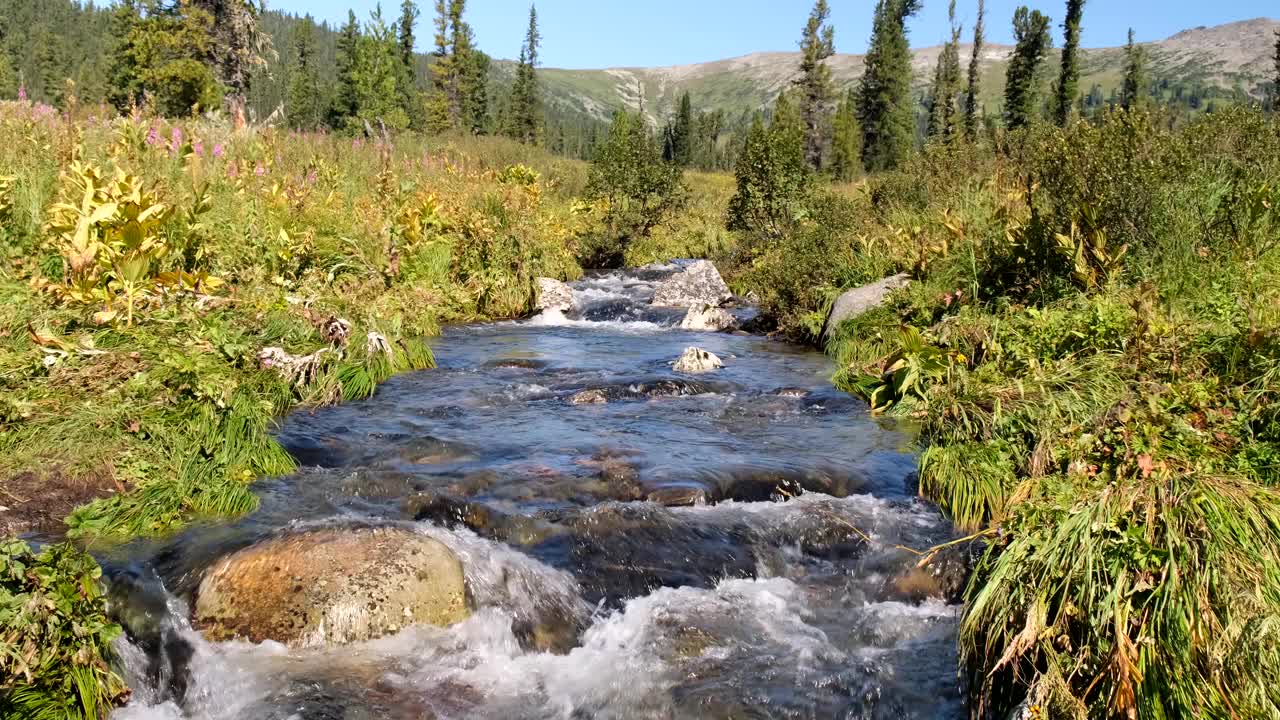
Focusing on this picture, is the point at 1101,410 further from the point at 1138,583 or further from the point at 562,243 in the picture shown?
the point at 562,243

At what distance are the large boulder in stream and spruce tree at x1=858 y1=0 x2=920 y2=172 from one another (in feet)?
203

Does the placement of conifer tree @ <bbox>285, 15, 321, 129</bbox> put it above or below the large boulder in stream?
above

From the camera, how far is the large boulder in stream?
152 inches

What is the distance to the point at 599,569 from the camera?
4.55m

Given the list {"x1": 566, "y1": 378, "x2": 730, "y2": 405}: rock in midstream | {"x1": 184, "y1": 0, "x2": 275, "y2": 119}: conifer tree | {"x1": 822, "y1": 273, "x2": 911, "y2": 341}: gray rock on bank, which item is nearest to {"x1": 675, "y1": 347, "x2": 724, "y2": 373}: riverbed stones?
{"x1": 566, "y1": 378, "x2": 730, "y2": 405}: rock in midstream

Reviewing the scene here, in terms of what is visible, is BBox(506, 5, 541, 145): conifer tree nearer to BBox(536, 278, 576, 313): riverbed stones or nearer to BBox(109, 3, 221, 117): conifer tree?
BBox(109, 3, 221, 117): conifer tree

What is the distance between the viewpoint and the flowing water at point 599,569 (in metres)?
3.62

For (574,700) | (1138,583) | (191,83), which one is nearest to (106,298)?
(574,700)

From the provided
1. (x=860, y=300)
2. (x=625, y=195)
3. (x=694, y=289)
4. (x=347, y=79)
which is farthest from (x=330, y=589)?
(x=347, y=79)

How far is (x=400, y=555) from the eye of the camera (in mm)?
4164

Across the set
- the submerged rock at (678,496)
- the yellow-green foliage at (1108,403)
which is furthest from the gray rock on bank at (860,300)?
the submerged rock at (678,496)

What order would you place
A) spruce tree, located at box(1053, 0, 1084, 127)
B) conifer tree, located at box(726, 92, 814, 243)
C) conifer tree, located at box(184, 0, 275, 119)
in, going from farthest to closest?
spruce tree, located at box(1053, 0, 1084, 127) < conifer tree, located at box(184, 0, 275, 119) < conifer tree, located at box(726, 92, 814, 243)

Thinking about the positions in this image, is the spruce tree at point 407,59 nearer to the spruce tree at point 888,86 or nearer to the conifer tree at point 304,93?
the conifer tree at point 304,93

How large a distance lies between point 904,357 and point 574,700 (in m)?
4.69
